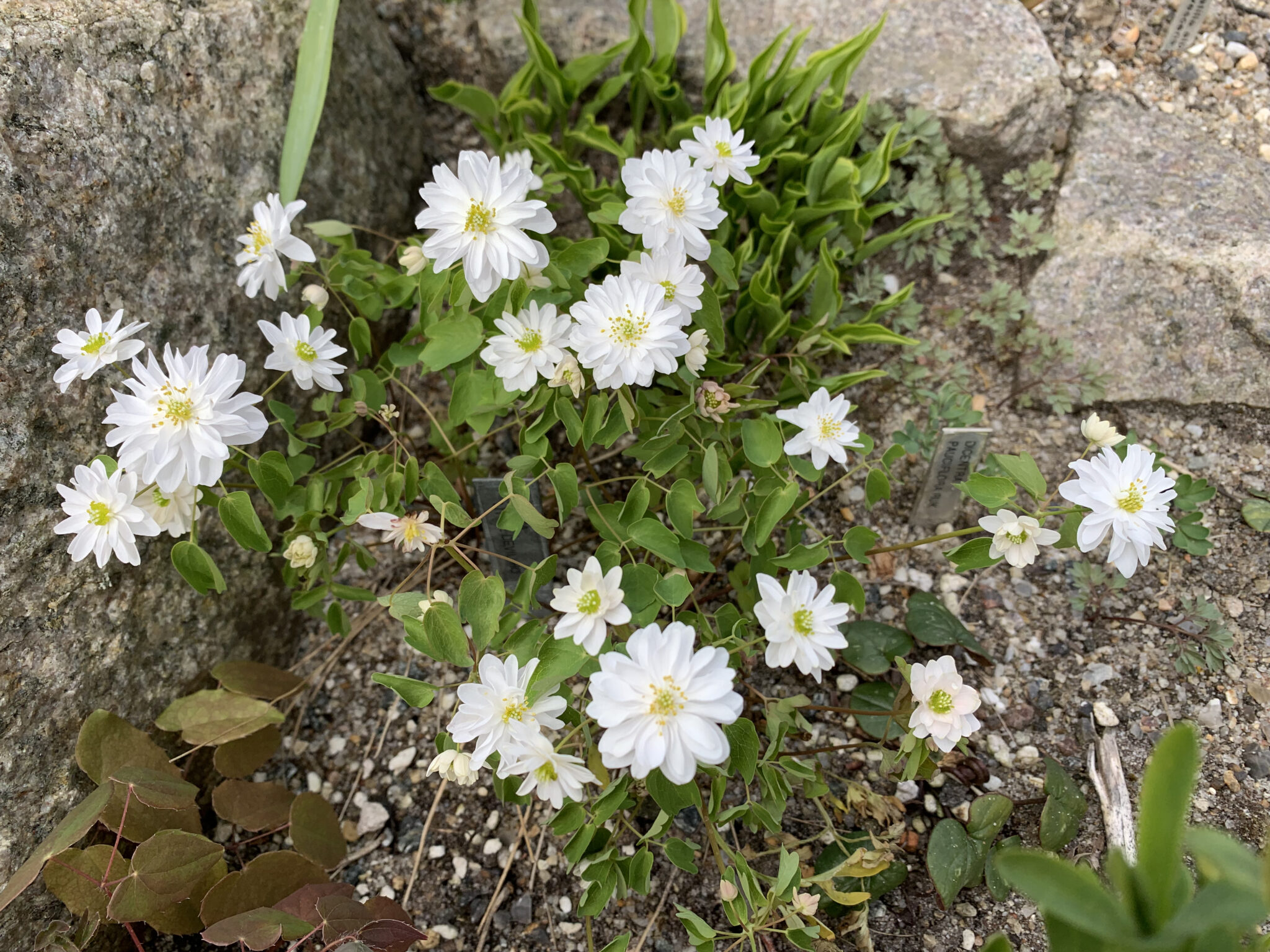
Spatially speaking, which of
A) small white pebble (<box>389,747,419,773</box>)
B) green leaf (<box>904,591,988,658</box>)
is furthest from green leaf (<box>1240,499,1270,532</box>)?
small white pebble (<box>389,747,419,773</box>)

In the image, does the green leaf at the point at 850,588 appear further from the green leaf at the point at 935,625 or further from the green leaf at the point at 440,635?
the green leaf at the point at 440,635

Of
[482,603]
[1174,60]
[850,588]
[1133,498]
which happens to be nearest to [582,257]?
[482,603]

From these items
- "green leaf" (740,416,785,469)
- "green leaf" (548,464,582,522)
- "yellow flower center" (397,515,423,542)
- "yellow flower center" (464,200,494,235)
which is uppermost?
"yellow flower center" (464,200,494,235)

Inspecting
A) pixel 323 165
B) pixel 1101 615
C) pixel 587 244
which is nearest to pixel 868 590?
pixel 1101 615

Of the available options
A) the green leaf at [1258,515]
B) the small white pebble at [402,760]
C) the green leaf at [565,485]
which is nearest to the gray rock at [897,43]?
the green leaf at [1258,515]

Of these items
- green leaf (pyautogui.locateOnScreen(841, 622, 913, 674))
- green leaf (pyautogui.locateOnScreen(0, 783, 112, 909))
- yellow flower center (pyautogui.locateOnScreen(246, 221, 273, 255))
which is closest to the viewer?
green leaf (pyautogui.locateOnScreen(0, 783, 112, 909))

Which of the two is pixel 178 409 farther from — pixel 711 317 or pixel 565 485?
pixel 711 317

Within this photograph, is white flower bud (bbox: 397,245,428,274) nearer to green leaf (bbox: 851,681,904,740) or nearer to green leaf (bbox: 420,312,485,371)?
green leaf (bbox: 420,312,485,371)
